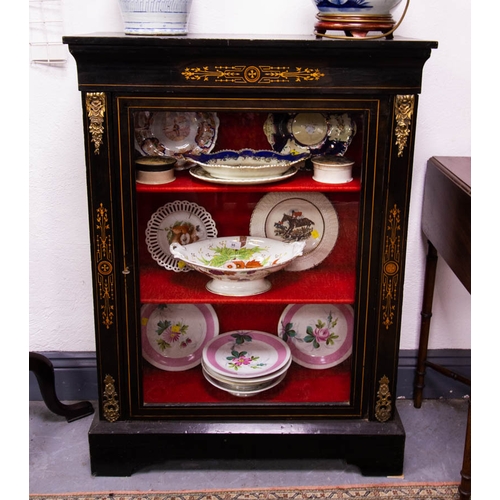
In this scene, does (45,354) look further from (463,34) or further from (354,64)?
(463,34)

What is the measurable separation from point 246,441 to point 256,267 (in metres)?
0.56

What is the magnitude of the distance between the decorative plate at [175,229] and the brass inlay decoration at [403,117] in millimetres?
636

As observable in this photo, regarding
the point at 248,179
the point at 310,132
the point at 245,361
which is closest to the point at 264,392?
the point at 245,361

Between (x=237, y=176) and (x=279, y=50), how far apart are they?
39 centimetres

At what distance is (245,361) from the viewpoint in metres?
2.29

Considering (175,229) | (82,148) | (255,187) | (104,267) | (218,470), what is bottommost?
(218,470)

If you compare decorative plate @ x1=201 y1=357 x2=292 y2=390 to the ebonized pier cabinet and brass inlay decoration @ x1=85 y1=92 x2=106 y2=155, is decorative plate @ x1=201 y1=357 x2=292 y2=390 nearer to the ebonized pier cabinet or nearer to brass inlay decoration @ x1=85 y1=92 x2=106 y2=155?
the ebonized pier cabinet

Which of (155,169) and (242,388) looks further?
(242,388)

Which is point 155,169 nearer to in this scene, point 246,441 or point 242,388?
point 242,388

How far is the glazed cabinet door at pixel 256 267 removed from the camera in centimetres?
194

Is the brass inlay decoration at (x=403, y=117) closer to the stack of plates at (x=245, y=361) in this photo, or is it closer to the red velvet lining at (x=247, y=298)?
the red velvet lining at (x=247, y=298)

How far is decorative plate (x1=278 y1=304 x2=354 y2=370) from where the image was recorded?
214 centimetres

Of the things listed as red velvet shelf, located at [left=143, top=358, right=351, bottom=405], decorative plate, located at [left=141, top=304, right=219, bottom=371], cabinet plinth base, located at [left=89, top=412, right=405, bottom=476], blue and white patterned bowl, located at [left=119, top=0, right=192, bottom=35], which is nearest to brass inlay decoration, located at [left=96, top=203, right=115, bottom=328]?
decorative plate, located at [left=141, top=304, right=219, bottom=371]

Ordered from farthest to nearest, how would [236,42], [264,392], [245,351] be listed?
[245,351] → [264,392] → [236,42]
